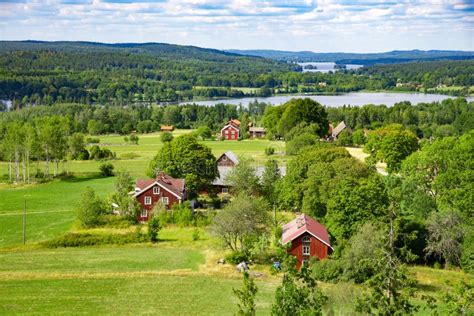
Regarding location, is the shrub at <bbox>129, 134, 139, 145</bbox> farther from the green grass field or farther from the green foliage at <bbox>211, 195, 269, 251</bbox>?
the green foliage at <bbox>211, 195, 269, 251</bbox>

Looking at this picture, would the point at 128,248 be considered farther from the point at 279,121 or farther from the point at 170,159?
the point at 279,121

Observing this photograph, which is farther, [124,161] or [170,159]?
[124,161]

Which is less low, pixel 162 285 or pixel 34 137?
pixel 34 137

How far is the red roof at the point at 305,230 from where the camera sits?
29.7 metres

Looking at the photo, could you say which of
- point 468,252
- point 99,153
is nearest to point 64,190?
point 99,153

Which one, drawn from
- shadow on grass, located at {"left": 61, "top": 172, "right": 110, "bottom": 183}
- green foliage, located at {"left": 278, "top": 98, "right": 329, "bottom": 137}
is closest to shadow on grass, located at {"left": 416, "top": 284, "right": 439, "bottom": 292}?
shadow on grass, located at {"left": 61, "top": 172, "right": 110, "bottom": 183}

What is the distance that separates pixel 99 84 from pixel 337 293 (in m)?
151

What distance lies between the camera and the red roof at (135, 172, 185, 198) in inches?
1575

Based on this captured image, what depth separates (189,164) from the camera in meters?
43.8

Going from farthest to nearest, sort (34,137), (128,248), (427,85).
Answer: (427,85) < (34,137) < (128,248)

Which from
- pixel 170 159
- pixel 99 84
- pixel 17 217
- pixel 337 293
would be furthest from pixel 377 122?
pixel 99 84

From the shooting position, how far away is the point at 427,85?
18038 centimetres

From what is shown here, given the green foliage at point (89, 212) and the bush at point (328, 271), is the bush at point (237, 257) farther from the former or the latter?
the green foliage at point (89, 212)

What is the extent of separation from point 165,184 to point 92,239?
760 cm
